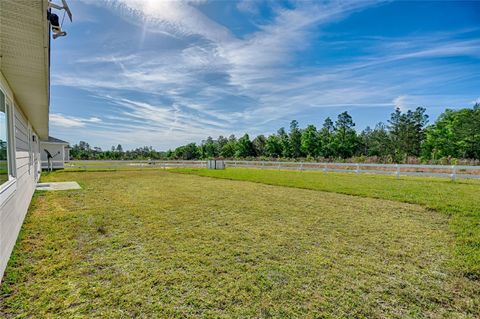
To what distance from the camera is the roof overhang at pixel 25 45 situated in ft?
6.21

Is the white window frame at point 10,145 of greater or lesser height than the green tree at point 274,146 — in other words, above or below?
below

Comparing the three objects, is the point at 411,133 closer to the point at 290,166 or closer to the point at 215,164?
the point at 290,166

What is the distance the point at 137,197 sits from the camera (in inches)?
299

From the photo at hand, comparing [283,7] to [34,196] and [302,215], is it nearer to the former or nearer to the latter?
[302,215]

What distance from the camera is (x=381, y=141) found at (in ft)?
149

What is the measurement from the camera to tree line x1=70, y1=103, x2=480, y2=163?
33438mm

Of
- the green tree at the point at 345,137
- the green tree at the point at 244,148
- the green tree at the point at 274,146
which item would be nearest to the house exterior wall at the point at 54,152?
the green tree at the point at 244,148

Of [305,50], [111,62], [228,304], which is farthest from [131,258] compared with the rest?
[305,50]

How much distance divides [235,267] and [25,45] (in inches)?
132

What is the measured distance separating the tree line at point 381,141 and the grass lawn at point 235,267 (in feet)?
91.1

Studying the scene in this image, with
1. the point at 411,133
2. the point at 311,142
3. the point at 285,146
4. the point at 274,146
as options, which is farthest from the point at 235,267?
the point at 411,133

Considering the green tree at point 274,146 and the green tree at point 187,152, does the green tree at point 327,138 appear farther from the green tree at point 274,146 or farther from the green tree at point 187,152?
the green tree at point 187,152

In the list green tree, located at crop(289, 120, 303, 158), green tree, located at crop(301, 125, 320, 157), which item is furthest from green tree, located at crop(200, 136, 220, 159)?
green tree, located at crop(301, 125, 320, 157)

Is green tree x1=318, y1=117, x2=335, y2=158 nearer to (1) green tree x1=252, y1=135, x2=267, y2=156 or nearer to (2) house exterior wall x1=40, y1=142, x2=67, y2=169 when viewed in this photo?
(1) green tree x1=252, y1=135, x2=267, y2=156
